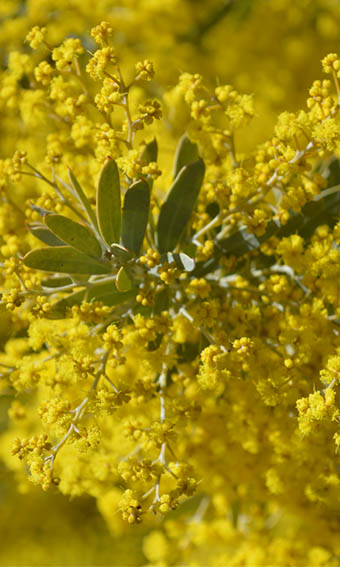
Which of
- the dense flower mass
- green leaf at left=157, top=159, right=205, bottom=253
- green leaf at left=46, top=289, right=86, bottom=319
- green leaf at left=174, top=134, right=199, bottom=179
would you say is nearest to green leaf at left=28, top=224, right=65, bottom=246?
the dense flower mass

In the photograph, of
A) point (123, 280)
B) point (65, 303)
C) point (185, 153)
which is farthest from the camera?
point (185, 153)

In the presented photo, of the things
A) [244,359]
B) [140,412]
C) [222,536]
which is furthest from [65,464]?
[222,536]

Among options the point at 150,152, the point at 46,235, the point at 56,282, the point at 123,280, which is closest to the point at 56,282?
the point at 56,282

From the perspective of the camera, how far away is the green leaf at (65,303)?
1.33 meters

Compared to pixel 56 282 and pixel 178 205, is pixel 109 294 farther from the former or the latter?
pixel 178 205

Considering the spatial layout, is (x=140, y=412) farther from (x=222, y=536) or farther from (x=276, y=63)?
(x=276, y=63)

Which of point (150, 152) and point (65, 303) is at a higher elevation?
point (150, 152)

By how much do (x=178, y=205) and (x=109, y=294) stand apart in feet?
0.80

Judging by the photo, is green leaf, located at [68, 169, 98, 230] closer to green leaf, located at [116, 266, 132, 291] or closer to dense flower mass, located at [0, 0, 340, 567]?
dense flower mass, located at [0, 0, 340, 567]

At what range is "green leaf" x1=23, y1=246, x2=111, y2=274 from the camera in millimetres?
1262

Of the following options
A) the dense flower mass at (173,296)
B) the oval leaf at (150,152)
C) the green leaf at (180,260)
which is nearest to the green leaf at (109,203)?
the dense flower mass at (173,296)

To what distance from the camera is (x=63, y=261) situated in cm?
129

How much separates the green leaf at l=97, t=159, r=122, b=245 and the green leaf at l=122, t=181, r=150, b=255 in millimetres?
17

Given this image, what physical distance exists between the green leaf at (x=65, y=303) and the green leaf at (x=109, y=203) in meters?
0.15
